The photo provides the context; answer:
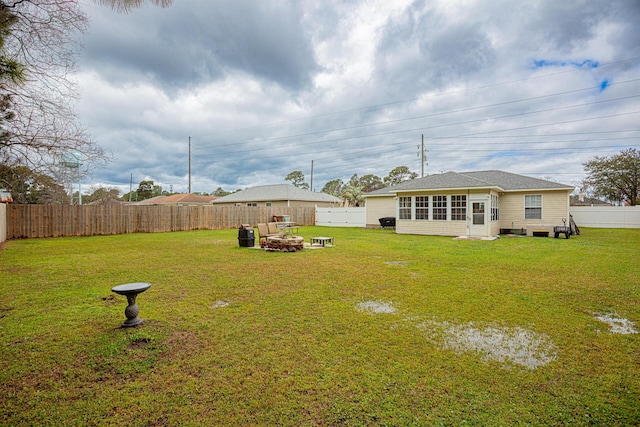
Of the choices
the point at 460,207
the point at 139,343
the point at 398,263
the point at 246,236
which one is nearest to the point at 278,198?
the point at 460,207

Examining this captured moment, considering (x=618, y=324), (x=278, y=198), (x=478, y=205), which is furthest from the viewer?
(x=278, y=198)

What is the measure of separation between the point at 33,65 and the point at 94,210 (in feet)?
58.8

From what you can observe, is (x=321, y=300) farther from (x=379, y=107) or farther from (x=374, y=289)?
(x=379, y=107)

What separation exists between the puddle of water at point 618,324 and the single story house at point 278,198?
27.5m

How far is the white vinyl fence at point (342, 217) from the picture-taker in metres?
26.6

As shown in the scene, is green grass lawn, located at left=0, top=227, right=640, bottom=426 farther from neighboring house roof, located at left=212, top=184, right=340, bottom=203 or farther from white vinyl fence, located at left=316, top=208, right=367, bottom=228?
neighboring house roof, located at left=212, top=184, right=340, bottom=203

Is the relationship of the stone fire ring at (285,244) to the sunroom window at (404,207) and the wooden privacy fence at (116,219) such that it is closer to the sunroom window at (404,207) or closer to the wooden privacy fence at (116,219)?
the sunroom window at (404,207)

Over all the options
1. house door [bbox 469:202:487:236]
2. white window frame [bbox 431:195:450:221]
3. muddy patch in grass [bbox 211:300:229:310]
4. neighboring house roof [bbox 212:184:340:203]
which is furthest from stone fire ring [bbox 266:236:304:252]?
neighboring house roof [bbox 212:184:340:203]

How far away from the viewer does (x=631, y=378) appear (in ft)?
8.96

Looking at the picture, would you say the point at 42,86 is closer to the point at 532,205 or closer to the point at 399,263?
the point at 399,263

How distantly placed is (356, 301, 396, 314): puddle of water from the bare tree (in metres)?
4.84

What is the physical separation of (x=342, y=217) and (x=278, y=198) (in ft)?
25.7

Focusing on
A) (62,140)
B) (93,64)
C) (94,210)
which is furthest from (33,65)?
(94,210)

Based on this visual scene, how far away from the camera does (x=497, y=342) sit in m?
3.51
